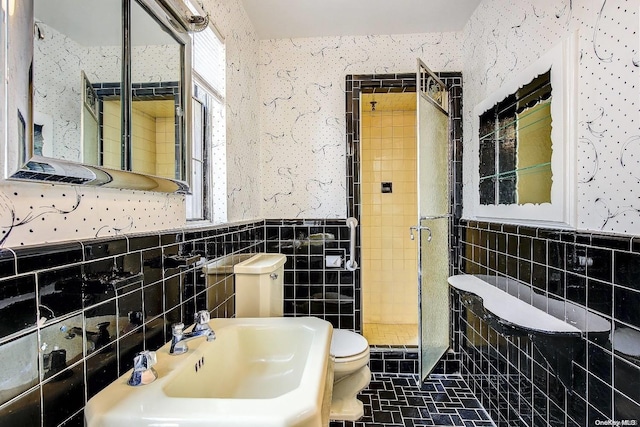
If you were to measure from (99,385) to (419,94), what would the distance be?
2.11 m

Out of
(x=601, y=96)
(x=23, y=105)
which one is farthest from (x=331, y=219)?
(x=23, y=105)

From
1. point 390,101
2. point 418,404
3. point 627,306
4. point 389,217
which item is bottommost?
point 418,404

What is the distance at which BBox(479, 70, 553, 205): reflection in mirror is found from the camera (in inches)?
59.9

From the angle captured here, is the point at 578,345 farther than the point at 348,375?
No

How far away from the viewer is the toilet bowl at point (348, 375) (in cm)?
182

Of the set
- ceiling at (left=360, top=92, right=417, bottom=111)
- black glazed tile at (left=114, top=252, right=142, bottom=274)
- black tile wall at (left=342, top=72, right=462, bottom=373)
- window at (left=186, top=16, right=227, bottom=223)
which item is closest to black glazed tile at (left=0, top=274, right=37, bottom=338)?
black glazed tile at (left=114, top=252, right=142, bottom=274)

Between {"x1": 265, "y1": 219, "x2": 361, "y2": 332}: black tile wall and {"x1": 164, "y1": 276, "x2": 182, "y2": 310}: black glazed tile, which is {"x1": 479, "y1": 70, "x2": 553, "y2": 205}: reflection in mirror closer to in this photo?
{"x1": 265, "y1": 219, "x2": 361, "y2": 332}: black tile wall

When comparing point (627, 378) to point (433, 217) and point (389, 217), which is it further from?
point (389, 217)

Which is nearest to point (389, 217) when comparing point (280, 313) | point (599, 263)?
point (280, 313)

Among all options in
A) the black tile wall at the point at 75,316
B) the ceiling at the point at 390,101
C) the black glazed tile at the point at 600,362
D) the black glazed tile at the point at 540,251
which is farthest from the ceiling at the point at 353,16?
the black glazed tile at the point at 600,362

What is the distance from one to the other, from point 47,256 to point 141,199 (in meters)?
0.41

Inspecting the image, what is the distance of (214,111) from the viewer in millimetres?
1919

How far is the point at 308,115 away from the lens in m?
2.65

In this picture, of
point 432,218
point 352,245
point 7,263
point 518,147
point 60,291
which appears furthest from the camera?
point 352,245
